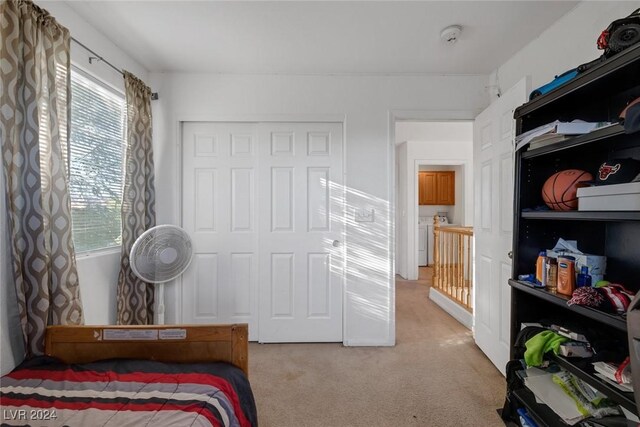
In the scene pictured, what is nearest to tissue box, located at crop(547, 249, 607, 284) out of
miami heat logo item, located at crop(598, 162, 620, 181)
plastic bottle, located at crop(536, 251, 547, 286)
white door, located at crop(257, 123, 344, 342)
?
plastic bottle, located at crop(536, 251, 547, 286)

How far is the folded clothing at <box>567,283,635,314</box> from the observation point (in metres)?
1.10

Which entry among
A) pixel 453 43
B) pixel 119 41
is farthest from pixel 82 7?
pixel 453 43

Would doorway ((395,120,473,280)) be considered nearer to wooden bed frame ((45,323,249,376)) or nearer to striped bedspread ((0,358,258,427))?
wooden bed frame ((45,323,249,376))

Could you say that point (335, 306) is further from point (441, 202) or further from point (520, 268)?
point (441, 202)

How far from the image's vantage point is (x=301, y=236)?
2637 mm

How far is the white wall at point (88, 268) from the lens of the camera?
136 centimetres

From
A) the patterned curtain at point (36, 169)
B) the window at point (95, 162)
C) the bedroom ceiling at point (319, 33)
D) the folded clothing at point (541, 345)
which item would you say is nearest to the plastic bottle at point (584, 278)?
the folded clothing at point (541, 345)

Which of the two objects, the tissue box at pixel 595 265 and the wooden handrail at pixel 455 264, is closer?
the tissue box at pixel 595 265

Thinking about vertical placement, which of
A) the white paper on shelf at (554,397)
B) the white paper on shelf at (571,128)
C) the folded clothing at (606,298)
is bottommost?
the white paper on shelf at (554,397)

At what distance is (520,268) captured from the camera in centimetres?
157

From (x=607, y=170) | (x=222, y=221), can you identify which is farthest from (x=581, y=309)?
(x=222, y=221)

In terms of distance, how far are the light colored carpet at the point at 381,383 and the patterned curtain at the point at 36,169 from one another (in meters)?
1.29

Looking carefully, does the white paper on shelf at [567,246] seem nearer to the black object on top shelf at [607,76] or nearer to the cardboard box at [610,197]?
the cardboard box at [610,197]

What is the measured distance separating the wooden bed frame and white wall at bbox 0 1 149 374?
0.81 feet
